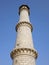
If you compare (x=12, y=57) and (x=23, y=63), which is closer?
(x=23, y=63)

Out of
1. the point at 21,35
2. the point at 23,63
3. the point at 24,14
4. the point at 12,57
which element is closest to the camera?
the point at 23,63

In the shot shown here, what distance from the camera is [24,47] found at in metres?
19.5

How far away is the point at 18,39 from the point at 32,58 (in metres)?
3.25

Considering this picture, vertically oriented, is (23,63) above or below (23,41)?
below

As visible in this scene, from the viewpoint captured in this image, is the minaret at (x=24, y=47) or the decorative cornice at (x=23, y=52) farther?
the decorative cornice at (x=23, y=52)

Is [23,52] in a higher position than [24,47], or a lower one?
lower

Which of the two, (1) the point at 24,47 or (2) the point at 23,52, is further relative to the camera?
(1) the point at 24,47

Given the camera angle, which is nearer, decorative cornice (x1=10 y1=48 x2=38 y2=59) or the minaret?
the minaret

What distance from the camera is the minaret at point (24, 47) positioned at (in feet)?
61.8

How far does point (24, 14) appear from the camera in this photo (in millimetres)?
25094

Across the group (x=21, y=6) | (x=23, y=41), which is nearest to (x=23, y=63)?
(x=23, y=41)

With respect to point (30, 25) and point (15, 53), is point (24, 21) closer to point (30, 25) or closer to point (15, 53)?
point (30, 25)

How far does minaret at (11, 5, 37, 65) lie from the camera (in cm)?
1883

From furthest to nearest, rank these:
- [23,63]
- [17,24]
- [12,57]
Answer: [17,24]
[12,57]
[23,63]
